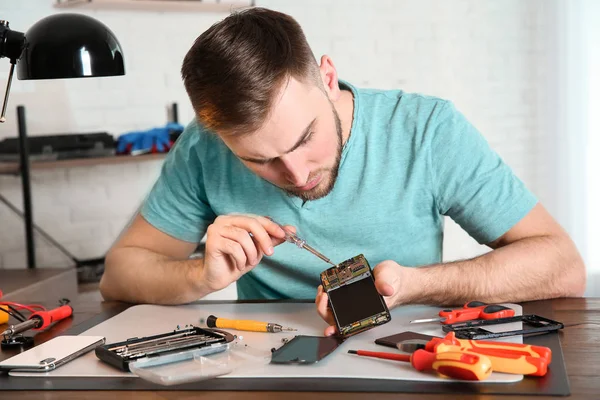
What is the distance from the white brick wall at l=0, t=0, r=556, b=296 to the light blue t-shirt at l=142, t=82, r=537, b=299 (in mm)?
1515

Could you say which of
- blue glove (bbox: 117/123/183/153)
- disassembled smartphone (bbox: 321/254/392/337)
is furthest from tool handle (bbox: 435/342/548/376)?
blue glove (bbox: 117/123/183/153)

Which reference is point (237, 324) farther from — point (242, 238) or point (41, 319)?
point (41, 319)

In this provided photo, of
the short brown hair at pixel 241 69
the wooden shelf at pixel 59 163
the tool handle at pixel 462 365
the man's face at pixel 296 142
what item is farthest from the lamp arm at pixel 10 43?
the wooden shelf at pixel 59 163

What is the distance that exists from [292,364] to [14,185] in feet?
7.03

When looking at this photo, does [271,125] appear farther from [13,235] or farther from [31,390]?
[13,235]

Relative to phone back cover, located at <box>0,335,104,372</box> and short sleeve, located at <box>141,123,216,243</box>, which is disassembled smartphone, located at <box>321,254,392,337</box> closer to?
phone back cover, located at <box>0,335,104,372</box>

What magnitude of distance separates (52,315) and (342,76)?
2.67m

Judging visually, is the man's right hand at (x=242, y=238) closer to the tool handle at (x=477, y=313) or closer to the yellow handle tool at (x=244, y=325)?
the yellow handle tool at (x=244, y=325)

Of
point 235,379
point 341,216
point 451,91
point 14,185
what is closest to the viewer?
point 235,379

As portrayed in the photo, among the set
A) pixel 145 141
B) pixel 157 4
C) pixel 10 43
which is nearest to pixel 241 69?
pixel 10 43

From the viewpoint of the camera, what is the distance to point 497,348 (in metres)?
1.09

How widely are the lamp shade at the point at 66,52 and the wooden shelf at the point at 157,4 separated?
1.52 metres

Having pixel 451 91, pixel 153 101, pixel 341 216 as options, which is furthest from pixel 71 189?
pixel 451 91

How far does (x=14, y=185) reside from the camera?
119 inches
